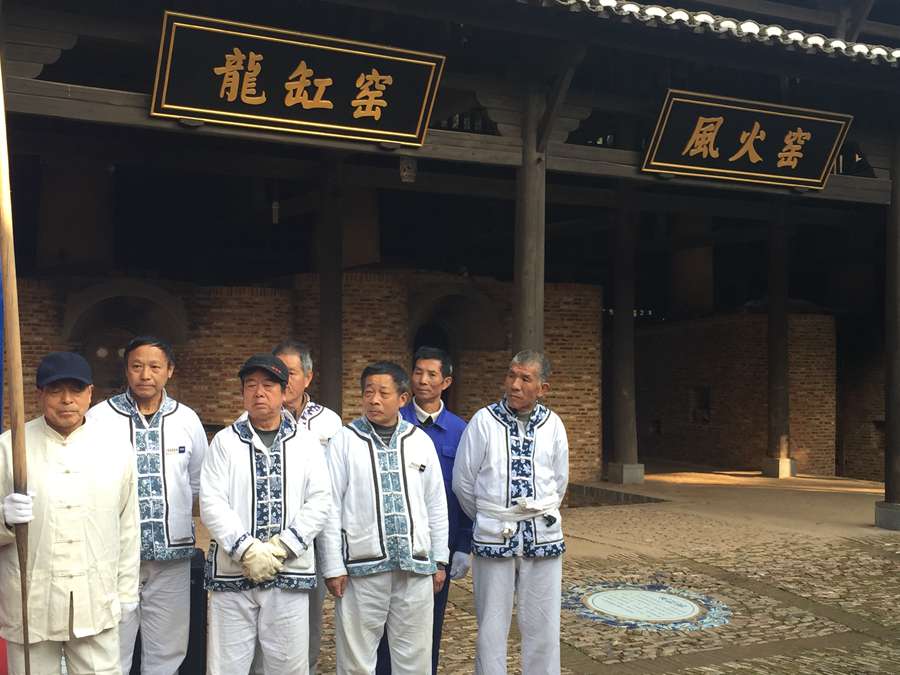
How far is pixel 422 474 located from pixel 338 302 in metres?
8.17

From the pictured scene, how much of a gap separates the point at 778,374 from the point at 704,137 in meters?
7.25

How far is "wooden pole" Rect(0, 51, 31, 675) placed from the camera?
11.3 feet

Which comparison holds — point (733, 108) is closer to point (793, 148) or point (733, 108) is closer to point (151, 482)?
point (793, 148)

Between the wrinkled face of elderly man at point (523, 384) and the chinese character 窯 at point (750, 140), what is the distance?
533cm

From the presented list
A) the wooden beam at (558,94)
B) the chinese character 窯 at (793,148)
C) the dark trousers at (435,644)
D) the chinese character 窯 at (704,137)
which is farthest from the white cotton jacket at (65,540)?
the chinese character 窯 at (793,148)

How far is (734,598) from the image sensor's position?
7188 millimetres

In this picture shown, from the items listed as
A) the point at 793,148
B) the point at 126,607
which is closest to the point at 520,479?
the point at 126,607

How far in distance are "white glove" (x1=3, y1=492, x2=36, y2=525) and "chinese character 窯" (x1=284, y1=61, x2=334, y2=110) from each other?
4.67 meters

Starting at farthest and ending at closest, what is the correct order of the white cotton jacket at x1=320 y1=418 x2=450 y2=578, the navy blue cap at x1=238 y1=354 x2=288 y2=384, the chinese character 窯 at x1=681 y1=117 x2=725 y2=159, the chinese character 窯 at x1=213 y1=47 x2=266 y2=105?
the chinese character 窯 at x1=681 y1=117 x2=725 y2=159 < the chinese character 窯 at x1=213 y1=47 x2=266 y2=105 < the white cotton jacket at x1=320 y1=418 x2=450 y2=578 < the navy blue cap at x1=238 y1=354 x2=288 y2=384

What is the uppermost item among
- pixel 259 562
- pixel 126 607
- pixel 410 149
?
pixel 410 149

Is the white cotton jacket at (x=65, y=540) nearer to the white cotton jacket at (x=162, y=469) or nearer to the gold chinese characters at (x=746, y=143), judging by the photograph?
the white cotton jacket at (x=162, y=469)

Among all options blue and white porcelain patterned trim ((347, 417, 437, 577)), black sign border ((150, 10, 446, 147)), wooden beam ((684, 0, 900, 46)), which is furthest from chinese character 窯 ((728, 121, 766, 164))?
blue and white porcelain patterned trim ((347, 417, 437, 577))

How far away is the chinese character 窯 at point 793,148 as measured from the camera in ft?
31.1

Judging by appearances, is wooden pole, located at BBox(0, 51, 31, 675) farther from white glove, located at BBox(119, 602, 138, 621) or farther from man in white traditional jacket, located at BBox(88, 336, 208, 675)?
man in white traditional jacket, located at BBox(88, 336, 208, 675)
